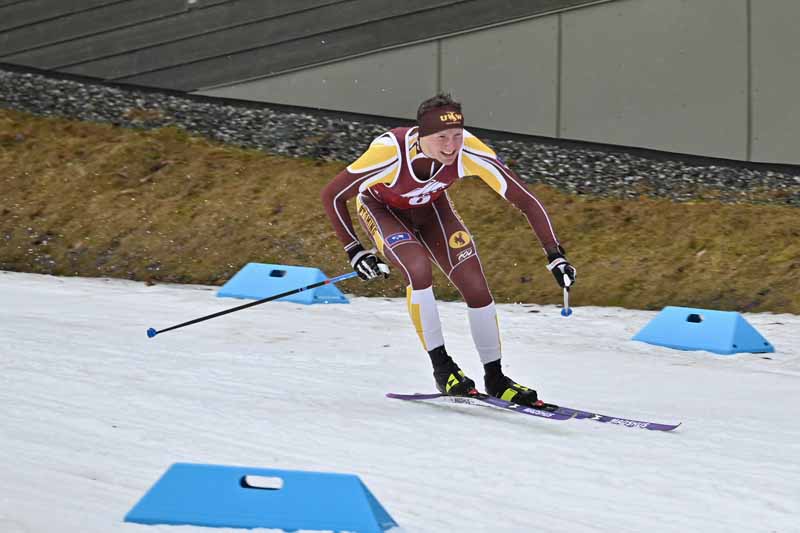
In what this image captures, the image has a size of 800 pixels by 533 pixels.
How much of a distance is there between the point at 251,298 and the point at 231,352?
2541mm

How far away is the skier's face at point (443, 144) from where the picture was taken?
559 cm

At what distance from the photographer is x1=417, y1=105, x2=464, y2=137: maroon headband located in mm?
5566

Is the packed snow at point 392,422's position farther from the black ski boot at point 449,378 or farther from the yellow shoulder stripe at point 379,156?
the yellow shoulder stripe at point 379,156

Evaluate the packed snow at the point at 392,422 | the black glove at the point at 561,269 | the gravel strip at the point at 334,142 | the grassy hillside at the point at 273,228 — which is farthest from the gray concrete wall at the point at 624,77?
the black glove at the point at 561,269

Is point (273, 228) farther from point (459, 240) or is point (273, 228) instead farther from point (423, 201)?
point (459, 240)

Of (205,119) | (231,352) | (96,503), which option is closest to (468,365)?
(231,352)

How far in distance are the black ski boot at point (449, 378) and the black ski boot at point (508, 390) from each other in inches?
4.8

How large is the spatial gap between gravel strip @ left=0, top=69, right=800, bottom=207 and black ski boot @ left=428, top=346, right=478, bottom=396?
23.2 ft

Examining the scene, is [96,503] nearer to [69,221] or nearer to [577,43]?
[69,221]

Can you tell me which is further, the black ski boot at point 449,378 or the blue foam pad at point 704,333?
the blue foam pad at point 704,333

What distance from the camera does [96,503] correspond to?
11.2 ft

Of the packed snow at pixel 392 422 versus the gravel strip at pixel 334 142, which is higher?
the gravel strip at pixel 334 142

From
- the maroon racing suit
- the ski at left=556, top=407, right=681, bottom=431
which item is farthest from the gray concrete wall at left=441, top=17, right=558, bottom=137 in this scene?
the ski at left=556, top=407, right=681, bottom=431

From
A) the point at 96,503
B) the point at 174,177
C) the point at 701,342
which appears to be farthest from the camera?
the point at 174,177
